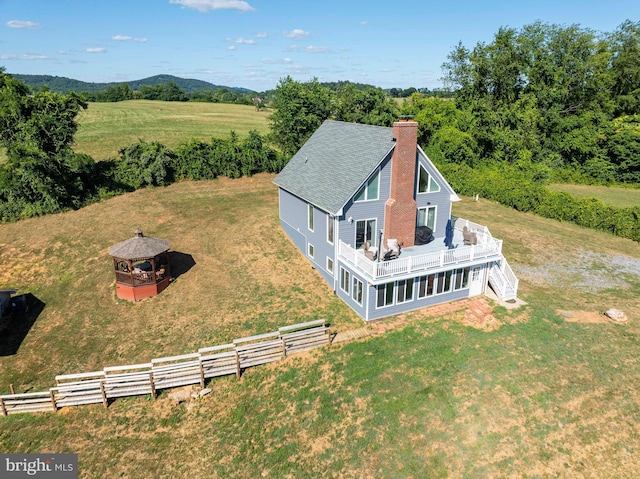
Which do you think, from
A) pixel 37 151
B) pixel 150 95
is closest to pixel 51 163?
pixel 37 151

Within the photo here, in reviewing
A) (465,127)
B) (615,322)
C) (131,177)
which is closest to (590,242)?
(615,322)

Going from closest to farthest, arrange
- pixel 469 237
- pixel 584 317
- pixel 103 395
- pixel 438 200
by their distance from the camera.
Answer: pixel 103 395 → pixel 584 317 → pixel 469 237 → pixel 438 200

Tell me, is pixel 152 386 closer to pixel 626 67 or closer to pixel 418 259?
pixel 418 259

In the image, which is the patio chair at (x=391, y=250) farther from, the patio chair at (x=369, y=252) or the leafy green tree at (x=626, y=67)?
the leafy green tree at (x=626, y=67)

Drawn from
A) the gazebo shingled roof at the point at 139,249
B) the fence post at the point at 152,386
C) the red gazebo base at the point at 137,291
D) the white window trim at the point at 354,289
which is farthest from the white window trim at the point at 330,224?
the fence post at the point at 152,386

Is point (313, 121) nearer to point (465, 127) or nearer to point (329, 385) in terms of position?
point (465, 127)

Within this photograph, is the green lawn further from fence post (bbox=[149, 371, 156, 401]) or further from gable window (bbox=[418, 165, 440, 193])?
fence post (bbox=[149, 371, 156, 401])
